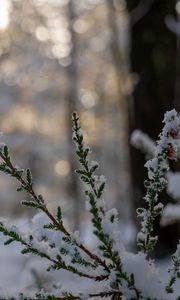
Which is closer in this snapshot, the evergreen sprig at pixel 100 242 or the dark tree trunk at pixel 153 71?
the evergreen sprig at pixel 100 242

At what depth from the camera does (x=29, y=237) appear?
138 centimetres

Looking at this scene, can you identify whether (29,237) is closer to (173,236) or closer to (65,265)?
(65,265)

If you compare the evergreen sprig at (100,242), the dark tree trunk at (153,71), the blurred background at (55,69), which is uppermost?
the blurred background at (55,69)

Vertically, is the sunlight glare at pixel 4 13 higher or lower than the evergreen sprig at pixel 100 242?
higher

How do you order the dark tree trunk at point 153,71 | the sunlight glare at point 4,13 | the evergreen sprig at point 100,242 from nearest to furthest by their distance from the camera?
the evergreen sprig at point 100,242, the dark tree trunk at point 153,71, the sunlight glare at point 4,13

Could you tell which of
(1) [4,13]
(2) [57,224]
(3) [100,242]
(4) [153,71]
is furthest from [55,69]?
(3) [100,242]

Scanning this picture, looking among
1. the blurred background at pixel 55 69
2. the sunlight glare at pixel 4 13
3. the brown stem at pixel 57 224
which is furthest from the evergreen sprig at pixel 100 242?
the sunlight glare at pixel 4 13

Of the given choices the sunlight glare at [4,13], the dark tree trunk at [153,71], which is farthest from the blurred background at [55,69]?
the dark tree trunk at [153,71]

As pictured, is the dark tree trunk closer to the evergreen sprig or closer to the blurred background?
the blurred background

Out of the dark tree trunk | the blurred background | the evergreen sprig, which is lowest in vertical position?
the evergreen sprig

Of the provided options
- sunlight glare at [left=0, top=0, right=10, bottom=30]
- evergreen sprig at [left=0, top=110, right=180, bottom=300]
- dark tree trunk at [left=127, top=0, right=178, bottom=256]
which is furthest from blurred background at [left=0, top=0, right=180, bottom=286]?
evergreen sprig at [left=0, top=110, right=180, bottom=300]

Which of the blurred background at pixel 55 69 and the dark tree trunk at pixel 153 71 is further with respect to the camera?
the blurred background at pixel 55 69

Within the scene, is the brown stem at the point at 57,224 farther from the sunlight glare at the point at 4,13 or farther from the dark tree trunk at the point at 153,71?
the sunlight glare at the point at 4,13

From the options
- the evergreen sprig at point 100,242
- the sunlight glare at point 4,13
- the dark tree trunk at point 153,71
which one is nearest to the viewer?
the evergreen sprig at point 100,242
